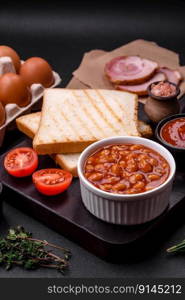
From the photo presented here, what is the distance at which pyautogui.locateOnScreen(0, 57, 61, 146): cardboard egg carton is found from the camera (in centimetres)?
408

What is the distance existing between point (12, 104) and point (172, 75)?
151 centimetres

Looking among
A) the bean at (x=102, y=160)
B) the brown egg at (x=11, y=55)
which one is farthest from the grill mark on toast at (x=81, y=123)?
the brown egg at (x=11, y=55)

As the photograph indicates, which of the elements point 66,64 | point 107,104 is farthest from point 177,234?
point 66,64

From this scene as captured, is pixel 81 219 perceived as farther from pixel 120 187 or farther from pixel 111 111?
pixel 111 111

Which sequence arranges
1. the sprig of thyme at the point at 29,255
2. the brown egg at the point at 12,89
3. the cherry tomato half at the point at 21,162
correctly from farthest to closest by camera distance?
the brown egg at the point at 12,89 → the cherry tomato half at the point at 21,162 → the sprig of thyme at the point at 29,255

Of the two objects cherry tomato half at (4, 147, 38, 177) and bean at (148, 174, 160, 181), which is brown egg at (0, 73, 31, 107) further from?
bean at (148, 174, 160, 181)

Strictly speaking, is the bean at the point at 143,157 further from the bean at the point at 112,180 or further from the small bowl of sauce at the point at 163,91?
the small bowl of sauce at the point at 163,91

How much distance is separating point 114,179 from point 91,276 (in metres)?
0.55

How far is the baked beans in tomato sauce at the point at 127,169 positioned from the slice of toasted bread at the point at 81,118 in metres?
0.35

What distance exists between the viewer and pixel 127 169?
3223 mm

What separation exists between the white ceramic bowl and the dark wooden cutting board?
0.17ft

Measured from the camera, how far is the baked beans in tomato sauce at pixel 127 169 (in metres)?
3.14

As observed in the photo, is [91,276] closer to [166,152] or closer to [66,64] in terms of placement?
[166,152]

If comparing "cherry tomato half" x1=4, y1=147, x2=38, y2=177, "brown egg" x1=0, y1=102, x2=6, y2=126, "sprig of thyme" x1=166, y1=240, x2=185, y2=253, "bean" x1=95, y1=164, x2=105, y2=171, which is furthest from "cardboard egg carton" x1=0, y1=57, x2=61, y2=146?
"sprig of thyme" x1=166, y1=240, x2=185, y2=253
